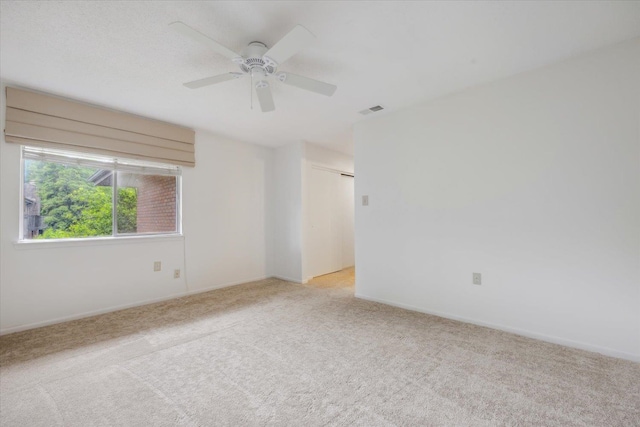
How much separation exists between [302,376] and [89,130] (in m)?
3.28

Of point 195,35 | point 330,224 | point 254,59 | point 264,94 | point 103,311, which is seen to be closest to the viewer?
point 195,35

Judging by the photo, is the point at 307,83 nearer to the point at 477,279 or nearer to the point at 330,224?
the point at 477,279

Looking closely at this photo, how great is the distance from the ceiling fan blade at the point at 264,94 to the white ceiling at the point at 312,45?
287 mm

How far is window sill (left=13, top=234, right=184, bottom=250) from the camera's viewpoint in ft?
8.75

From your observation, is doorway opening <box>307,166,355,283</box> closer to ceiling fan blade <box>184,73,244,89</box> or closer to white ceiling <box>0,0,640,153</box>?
white ceiling <box>0,0,640,153</box>

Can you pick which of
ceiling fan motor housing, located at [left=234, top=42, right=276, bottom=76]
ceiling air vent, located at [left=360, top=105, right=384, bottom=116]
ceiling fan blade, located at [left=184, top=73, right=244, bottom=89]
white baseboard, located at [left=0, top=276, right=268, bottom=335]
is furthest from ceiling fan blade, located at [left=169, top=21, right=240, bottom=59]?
white baseboard, located at [left=0, top=276, right=268, bottom=335]

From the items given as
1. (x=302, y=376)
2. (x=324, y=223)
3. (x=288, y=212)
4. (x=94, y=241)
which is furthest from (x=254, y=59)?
(x=324, y=223)

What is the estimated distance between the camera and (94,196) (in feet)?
10.3

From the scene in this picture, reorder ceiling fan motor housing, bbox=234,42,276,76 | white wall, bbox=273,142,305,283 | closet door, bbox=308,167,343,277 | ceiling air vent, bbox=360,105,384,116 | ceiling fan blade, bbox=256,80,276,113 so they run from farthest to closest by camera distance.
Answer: closet door, bbox=308,167,343,277 → white wall, bbox=273,142,305,283 → ceiling air vent, bbox=360,105,384,116 → ceiling fan blade, bbox=256,80,276,113 → ceiling fan motor housing, bbox=234,42,276,76

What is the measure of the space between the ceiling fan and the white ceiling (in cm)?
15

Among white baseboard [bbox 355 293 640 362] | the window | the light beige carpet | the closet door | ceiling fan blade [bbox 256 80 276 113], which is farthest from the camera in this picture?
the closet door

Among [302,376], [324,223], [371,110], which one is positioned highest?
[371,110]

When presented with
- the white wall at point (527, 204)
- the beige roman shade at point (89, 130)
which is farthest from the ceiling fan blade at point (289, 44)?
the beige roman shade at point (89, 130)

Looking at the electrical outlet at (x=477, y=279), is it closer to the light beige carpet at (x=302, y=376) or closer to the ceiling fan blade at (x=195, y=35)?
the light beige carpet at (x=302, y=376)
